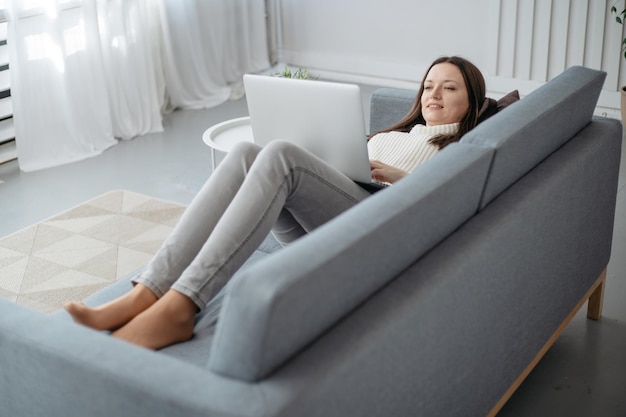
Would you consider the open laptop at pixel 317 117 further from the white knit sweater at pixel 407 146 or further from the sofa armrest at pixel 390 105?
the sofa armrest at pixel 390 105

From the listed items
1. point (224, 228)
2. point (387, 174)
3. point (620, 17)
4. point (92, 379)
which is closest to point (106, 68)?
point (387, 174)

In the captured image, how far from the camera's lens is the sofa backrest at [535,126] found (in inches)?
71.9

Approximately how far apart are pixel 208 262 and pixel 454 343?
1.76ft

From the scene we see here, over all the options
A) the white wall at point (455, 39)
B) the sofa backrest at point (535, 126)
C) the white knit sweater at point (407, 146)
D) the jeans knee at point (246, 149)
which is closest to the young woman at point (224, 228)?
the jeans knee at point (246, 149)

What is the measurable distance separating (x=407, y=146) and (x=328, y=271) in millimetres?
1193

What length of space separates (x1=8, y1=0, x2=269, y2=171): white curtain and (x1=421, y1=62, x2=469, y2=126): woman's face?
86.2 inches

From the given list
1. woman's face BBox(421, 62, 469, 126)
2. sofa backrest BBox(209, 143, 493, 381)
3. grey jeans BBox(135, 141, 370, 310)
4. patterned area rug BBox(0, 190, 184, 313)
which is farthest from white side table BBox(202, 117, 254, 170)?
sofa backrest BBox(209, 143, 493, 381)

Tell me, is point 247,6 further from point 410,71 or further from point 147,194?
point 147,194

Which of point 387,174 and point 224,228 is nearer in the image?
point 224,228

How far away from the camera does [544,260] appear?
200cm

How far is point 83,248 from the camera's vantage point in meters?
3.13

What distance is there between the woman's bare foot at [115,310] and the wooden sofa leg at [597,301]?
135 centimetres

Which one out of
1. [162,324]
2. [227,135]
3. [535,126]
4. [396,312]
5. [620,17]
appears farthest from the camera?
[620,17]

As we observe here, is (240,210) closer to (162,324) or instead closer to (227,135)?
(162,324)
